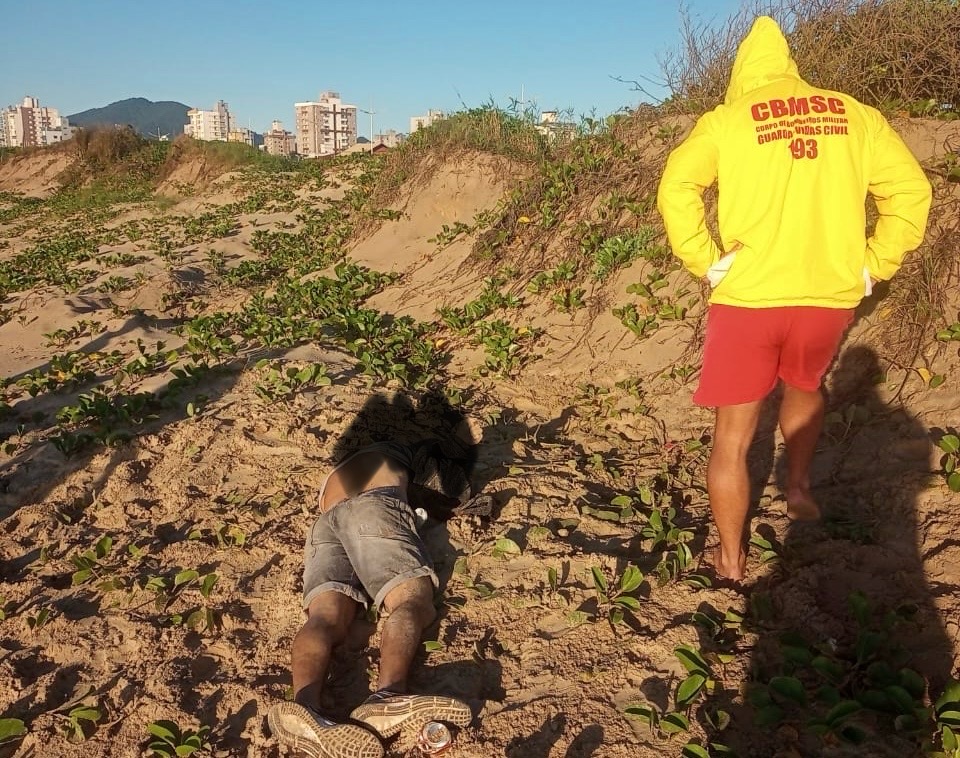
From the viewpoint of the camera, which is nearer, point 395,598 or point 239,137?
point 395,598

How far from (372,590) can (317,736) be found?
2.13ft

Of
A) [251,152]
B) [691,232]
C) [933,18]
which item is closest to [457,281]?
[933,18]

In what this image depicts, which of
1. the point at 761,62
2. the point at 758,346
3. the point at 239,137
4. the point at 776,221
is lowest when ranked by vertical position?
the point at 758,346

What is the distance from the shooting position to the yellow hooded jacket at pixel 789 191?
2.42 m

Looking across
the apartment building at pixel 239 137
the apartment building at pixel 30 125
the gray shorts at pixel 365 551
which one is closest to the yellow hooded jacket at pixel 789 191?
the gray shorts at pixel 365 551

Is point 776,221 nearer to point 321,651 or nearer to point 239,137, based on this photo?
point 321,651

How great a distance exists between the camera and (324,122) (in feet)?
311

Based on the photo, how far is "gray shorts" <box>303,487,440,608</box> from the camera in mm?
2715

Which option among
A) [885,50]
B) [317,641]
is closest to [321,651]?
[317,641]

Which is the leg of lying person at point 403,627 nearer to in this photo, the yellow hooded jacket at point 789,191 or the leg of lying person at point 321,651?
the leg of lying person at point 321,651

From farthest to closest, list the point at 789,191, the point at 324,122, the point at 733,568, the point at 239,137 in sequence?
the point at 324,122 → the point at 239,137 → the point at 733,568 → the point at 789,191

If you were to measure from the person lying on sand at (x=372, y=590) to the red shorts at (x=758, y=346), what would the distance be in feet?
4.19

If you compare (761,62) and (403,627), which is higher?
(761,62)

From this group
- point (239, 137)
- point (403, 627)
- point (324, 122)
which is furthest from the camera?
point (324, 122)
